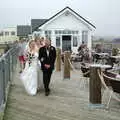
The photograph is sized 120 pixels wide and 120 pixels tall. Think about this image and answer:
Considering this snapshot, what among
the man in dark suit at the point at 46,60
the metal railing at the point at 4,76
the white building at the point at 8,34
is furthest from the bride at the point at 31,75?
the white building at the point at 8,34

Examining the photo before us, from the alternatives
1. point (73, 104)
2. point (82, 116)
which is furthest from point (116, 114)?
point (73, 104)

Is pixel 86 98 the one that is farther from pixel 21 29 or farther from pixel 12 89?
pixel 21 29

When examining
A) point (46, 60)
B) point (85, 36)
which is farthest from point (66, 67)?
point (85, 36)

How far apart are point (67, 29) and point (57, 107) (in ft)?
91.2

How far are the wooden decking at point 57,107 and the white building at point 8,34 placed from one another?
94.2 m

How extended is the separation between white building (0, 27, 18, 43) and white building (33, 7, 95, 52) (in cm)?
6885

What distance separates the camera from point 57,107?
29.3 feet

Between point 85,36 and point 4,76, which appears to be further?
point 85,36

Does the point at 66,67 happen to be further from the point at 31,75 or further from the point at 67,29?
the point at 67,29

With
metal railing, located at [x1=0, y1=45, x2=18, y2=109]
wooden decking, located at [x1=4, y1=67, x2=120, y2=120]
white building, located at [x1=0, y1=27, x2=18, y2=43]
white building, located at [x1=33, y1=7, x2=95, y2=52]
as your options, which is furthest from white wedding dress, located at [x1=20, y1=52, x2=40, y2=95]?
white building, located at [x1=0, y1=27, x2=18, y2=43]

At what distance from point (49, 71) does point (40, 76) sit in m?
0.78

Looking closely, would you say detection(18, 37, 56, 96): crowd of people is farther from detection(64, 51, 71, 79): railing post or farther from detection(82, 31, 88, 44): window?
detection(82, 31, 88, 44): window

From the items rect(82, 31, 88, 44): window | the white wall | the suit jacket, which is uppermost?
the white wall

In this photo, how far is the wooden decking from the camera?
7.95m
